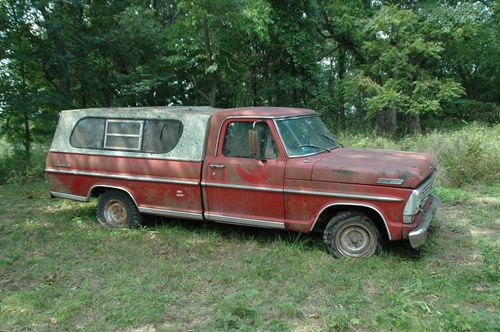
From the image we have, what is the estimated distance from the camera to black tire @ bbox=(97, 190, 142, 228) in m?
6.91

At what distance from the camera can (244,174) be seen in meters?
5.86

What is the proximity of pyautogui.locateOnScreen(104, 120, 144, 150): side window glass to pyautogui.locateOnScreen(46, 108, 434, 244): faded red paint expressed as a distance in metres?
0.24

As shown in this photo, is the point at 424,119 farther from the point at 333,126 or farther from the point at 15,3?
the point at 15,3

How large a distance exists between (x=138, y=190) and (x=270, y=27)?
34.5 ft

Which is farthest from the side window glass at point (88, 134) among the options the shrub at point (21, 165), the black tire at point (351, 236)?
the shrub at point (21, 165)

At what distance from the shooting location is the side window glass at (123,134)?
6.74m

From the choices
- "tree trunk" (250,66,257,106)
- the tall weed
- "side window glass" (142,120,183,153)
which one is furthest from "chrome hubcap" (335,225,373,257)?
"tree trunk" (250,66,257,106)

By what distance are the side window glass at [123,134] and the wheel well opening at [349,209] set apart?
3038 mm

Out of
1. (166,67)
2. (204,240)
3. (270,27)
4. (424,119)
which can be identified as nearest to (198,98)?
(166,67)

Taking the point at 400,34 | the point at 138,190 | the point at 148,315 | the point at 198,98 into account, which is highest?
the point at 400,34

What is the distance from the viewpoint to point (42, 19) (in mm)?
13469

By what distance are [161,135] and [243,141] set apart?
140cm

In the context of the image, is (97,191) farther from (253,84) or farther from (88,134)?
(253,84)

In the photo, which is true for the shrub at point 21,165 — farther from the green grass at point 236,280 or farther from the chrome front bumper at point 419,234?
the chrome front bumper at point 419,234
